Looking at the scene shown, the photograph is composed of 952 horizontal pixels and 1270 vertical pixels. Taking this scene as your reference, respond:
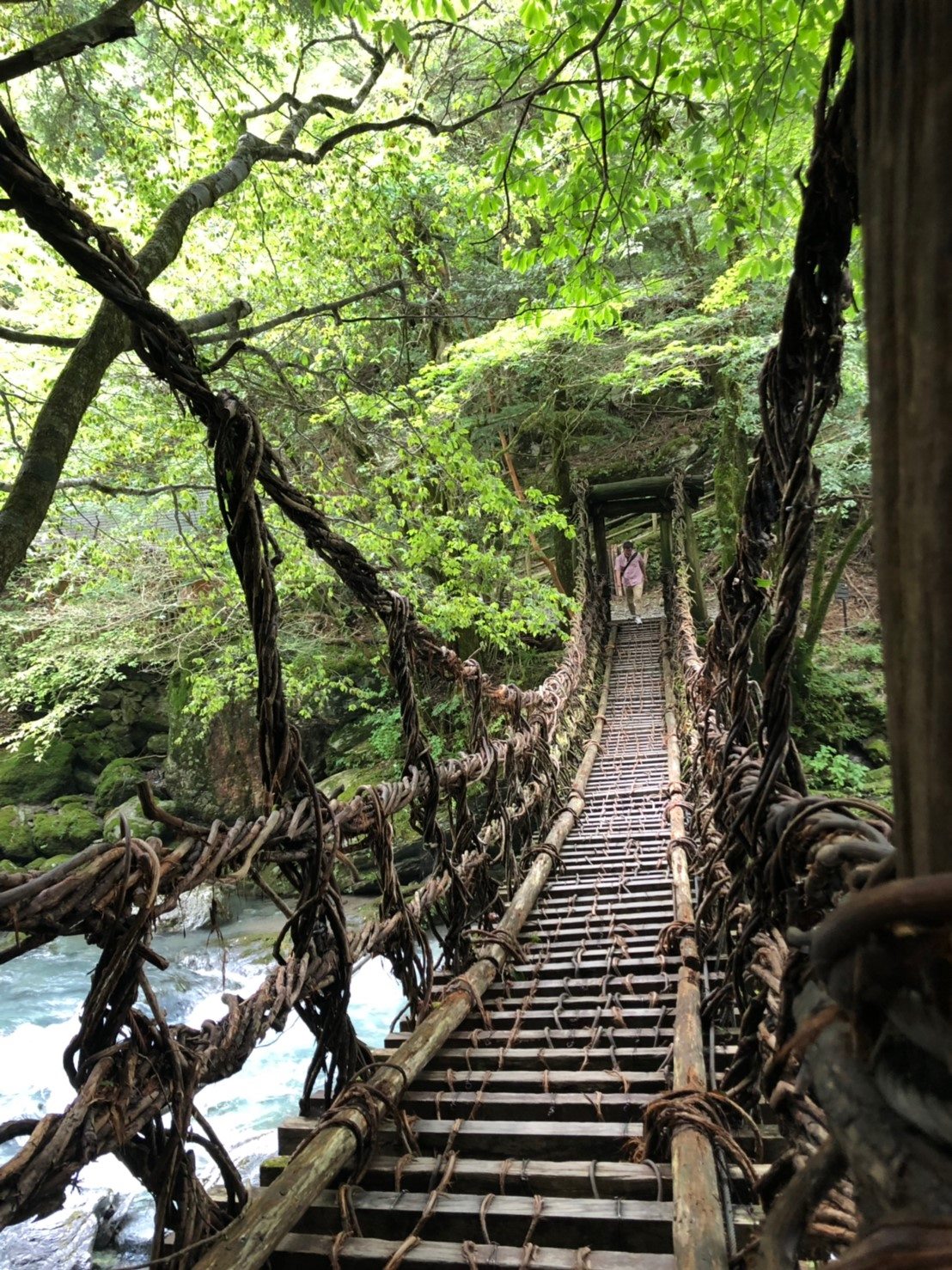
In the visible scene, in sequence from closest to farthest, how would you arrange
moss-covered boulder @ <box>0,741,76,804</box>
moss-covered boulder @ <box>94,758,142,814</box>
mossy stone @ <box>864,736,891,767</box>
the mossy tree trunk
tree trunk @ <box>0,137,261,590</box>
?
tree trunk @ <box>0,137,261,590</box>, mossy stone @ <box>864,736,891,767</box>, the mossy tree trunk, moss-covered boulder @ <box>94,758,142,814</box>, moss-covered boulder @ <box>0,741,76,804</box>

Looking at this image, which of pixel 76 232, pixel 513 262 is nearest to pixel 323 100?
pixel 513 262

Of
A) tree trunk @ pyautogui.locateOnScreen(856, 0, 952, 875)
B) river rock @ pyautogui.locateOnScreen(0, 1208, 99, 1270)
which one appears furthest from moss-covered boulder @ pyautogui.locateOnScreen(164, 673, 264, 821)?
tree trunk @ pyautogui.locateOnScreen(856, 0, 952, 875)

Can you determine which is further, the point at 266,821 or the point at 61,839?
the point at 61,839

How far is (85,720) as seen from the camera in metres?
12.2

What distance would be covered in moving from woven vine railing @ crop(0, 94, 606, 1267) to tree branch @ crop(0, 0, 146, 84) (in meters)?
1.25

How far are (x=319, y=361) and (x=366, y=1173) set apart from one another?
620 centimetres

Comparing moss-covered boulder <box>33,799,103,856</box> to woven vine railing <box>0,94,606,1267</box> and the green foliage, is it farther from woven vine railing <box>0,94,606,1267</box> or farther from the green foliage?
woven vine railing <box>0,94,606,1267</box>

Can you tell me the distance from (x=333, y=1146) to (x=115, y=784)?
11.0 m

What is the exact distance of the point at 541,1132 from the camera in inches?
64.4

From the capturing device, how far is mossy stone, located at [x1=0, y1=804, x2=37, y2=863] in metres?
10.0

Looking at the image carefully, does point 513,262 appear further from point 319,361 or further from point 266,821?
point 319,361

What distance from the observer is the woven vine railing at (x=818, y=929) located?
0.36 m

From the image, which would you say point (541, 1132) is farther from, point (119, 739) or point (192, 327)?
point (119, 739)

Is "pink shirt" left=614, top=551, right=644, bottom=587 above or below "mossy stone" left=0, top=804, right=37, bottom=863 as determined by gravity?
above
